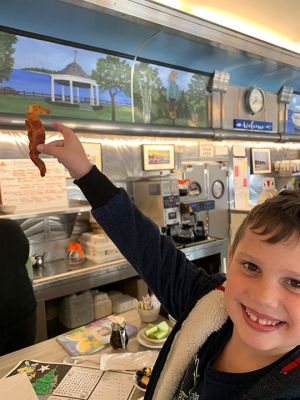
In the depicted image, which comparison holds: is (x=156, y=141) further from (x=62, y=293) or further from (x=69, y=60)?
(x=62, y=293)

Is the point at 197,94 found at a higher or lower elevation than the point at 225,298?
higher

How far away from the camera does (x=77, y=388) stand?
103 cm

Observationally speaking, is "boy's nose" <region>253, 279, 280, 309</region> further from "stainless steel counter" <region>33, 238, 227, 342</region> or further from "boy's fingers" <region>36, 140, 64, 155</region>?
"stainless steel counter" <region>33, 238, 227, 342</region>

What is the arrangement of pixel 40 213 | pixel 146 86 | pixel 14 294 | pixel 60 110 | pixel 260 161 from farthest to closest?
1. pixel 260 161
2. pixel 146 86
3. pixel 60 110
4. pixel 40 213
5. pixel 14 294

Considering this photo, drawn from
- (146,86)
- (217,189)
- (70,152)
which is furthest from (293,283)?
(217,189)

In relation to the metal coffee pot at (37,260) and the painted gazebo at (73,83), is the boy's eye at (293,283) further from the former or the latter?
the painted gazebo at (73,83)

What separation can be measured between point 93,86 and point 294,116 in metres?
4.04

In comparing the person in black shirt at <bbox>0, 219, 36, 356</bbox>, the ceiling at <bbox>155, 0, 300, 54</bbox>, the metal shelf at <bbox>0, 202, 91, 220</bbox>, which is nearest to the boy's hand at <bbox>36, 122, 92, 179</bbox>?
the person in black shirt at <bbox>0, 219, 36, 356</bbox>

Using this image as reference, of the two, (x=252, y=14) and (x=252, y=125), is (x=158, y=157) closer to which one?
(x=252, y=14)

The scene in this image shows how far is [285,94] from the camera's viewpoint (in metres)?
5.33

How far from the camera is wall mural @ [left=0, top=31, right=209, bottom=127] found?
2895mm

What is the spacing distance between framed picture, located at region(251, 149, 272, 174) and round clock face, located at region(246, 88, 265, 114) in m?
→ 0.65

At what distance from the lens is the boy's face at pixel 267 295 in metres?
0.64

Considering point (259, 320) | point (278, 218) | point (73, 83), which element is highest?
point (73, 83)
